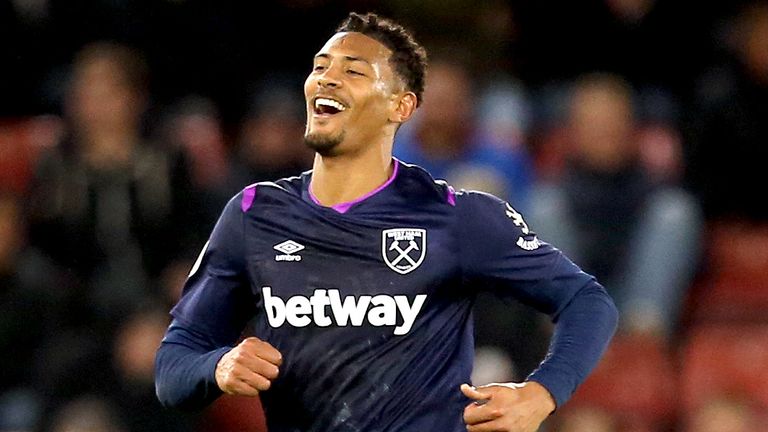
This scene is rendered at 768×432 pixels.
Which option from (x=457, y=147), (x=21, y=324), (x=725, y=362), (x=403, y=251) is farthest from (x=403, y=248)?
(x=21, y=324)

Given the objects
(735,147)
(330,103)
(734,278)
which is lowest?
(734,278)

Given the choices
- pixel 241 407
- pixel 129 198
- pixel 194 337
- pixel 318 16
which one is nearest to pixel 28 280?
pixel 129 198

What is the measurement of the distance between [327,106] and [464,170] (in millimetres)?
2590

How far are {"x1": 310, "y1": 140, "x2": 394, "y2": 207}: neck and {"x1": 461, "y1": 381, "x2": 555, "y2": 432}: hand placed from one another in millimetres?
780

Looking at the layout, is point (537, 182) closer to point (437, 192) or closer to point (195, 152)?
point (195, 152)

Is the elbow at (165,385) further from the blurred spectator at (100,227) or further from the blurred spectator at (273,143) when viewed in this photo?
the blurred spectator at (273,143)

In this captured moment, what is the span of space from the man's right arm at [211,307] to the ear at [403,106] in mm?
526

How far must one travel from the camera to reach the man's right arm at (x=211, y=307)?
420cm

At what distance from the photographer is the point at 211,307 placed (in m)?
4.30

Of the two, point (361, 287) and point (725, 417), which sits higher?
point (361, 287)

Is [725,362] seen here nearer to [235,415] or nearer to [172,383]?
[235,415]

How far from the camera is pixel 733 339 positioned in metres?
7.36

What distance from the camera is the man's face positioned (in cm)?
434

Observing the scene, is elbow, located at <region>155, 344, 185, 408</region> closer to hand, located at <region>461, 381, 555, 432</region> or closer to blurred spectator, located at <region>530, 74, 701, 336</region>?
hand, located at <region>461, 381, 555, 432</region>
